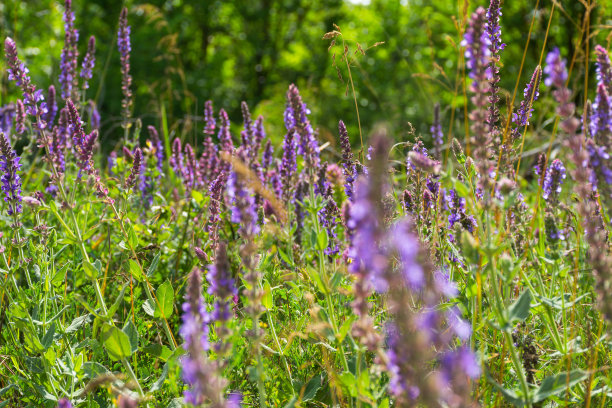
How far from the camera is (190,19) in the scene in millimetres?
24203

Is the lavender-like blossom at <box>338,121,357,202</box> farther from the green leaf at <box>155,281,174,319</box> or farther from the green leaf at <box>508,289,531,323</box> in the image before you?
the green leaf at <box>508,289,531,323</box>

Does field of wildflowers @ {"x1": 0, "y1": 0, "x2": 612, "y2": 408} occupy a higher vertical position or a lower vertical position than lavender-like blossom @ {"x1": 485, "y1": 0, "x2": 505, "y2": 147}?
lower

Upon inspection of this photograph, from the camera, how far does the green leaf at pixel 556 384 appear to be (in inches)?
72.6

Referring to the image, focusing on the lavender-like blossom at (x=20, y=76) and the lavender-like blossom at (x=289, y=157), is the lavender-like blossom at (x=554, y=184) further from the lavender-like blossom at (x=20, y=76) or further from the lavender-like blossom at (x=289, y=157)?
the lavender-like blossom at (x=20, y=76)

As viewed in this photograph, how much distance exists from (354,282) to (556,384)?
911 mm

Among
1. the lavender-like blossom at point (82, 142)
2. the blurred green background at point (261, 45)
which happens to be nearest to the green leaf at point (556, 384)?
the lavender-like blossom at point (82, 142)

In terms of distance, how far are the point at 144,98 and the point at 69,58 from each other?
554 inches

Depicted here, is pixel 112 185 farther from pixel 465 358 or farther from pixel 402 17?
pixel 402 17

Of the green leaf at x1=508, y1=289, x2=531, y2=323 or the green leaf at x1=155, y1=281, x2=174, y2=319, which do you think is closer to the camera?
the green leaf at x1=508, y1=289, x2=531, y2=323

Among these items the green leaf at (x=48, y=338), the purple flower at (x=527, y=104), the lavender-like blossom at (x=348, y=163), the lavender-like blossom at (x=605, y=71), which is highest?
the lavender-like blossom at (x=605, y=71)

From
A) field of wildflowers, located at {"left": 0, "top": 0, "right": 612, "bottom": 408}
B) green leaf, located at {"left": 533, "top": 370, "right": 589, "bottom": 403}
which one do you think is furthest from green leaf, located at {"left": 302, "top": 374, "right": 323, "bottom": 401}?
green leaf, located at {"left": 533, "top": 370, "right": 589, "bottom": 403}

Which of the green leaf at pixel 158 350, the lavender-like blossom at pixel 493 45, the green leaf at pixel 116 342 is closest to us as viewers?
the green leaf at pixel 116 342

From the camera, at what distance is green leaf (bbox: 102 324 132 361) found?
7.04 feet

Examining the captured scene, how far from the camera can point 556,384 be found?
1.92m
